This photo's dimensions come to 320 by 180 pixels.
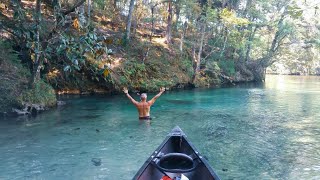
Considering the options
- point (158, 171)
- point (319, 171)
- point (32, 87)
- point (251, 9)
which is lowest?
point (319, 171)

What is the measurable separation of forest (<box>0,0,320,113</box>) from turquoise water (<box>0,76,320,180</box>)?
6.64ft

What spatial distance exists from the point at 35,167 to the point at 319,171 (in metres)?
5.91

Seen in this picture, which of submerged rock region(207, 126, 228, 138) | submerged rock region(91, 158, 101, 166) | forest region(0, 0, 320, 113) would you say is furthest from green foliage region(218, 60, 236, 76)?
submerged rock region(91, 158, 101, 166)

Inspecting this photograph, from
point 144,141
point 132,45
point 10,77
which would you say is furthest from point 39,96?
point 132,45

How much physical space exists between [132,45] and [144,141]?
15.6 m

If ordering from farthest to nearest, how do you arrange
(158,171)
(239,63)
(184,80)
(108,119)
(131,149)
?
(239,63) → (184,80) → (108,119) → (131,149) → (158,171)

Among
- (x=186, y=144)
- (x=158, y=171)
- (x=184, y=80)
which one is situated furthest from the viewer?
(x=184, y=80)

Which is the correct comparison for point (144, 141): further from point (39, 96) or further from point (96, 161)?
point (39, 96)

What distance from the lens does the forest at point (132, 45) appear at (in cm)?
1169

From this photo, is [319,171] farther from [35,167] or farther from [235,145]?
[35,167]

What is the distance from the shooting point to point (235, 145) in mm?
8328

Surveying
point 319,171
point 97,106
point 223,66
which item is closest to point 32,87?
point 97,106

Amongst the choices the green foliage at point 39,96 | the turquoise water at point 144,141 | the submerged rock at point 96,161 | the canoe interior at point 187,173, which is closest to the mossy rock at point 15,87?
the green foliage at point 39,96

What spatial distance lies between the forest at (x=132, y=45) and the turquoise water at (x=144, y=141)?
79.7 inches
